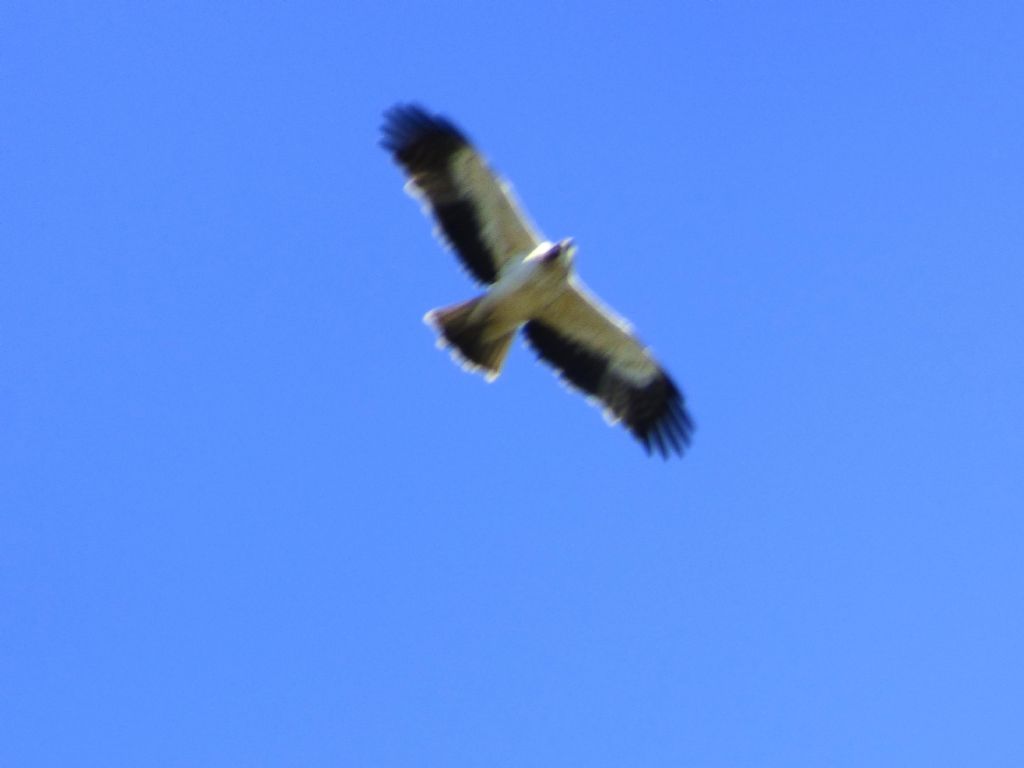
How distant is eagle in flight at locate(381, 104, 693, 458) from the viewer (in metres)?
16.1

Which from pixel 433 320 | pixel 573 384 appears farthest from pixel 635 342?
pixel 433 320

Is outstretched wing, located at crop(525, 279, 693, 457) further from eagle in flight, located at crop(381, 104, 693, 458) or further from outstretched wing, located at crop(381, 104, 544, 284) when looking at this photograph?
outstretched wing, located at crop(381, 104, 544, 284)

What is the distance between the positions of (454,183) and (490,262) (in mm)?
779

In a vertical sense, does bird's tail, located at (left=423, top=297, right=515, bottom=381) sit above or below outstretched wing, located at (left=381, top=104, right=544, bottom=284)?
below

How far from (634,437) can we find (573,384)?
81 cm

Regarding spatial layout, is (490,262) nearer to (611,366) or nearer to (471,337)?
(471,337)

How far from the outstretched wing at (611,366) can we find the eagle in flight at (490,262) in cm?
1

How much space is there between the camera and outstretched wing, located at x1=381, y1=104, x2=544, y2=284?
634 inches

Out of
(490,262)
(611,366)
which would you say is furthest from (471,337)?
(611,366)

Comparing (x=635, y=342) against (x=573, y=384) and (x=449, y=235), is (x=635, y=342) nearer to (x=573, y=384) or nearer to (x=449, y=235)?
(x=573, y=384)

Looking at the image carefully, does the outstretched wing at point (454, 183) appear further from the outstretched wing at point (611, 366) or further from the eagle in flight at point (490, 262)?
the outstretched wing at point (611, 366)

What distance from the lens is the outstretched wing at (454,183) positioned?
16109mm

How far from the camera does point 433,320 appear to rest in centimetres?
1634

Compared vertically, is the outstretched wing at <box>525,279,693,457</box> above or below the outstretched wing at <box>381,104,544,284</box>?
below
